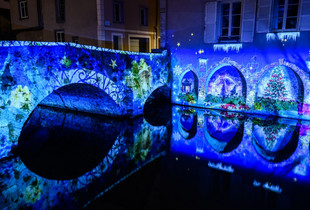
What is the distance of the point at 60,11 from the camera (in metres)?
14.5

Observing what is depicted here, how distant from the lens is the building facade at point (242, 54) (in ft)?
26.0

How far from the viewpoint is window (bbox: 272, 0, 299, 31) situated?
779 cm

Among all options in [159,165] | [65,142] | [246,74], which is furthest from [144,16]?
[159,165]

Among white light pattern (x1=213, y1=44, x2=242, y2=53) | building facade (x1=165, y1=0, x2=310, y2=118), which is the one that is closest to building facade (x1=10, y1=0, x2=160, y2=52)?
building facade (x1=165, y1=0, x2=310, y2=118)

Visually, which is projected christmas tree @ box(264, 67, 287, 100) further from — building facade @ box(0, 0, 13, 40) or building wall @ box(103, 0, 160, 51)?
building facade @ box(0, 0, 13, 40)

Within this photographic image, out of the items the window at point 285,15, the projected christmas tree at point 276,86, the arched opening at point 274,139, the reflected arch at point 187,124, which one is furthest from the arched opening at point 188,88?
the window at point 285,15

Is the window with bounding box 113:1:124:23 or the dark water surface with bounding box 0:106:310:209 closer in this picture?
the dark water surface with bounding box 0:106:310:209

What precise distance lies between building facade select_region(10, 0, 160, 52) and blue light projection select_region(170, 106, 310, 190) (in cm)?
819

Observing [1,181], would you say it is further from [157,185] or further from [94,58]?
A: [94,58]

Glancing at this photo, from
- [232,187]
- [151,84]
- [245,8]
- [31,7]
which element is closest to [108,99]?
[151,84]

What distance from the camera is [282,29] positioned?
8.00 m

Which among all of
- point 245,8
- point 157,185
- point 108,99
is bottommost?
point 157,185

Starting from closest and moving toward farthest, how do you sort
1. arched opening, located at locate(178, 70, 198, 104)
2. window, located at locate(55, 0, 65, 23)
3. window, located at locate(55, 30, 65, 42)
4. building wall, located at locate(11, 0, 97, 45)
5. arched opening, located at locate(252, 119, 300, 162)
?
arched opening, located at locate(252, 119, 300, 162) < arched opening, located at locate(178, 70, 198, 104) < building wall, located at locate(11, 0, 97, 45) < window, located at locate(55, 0, 65, 23) < window, located at locate(55, 30, 65, 42)

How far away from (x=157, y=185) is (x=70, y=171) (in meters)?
2.05
